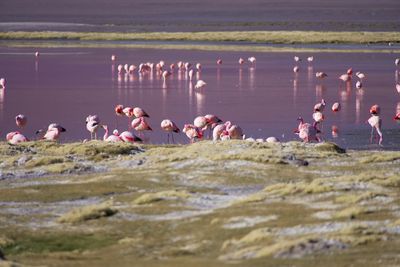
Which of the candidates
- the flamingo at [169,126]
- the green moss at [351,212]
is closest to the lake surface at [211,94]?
the flamingo at [169,126]

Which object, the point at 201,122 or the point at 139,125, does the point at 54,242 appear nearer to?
the point at 139,125

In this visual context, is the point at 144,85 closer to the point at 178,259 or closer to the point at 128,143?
the point at 128,143

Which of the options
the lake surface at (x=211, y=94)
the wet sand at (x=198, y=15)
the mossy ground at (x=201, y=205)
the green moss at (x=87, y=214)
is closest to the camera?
the mossy ground at (x=201, y=205)

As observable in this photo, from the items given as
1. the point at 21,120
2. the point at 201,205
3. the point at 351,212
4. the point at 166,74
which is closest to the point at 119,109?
the point at 21,120

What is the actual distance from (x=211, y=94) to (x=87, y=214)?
2255 cm

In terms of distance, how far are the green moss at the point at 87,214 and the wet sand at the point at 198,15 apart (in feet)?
246

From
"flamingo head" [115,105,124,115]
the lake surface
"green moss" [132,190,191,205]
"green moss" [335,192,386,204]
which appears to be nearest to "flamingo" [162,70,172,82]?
the lake surface

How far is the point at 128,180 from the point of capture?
19.9 metres

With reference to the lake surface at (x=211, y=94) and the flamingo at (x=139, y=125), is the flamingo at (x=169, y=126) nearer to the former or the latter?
the flamingo at (x=139, y=125)

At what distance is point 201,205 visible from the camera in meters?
17.5

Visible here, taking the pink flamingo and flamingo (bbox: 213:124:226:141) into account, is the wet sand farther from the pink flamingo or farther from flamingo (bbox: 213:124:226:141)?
flamingo (bbox: 213:124:226:141)

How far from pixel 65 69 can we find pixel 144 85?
7.42 meters

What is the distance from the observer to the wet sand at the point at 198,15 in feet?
318

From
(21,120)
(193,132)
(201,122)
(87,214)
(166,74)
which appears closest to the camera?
(87,214)
